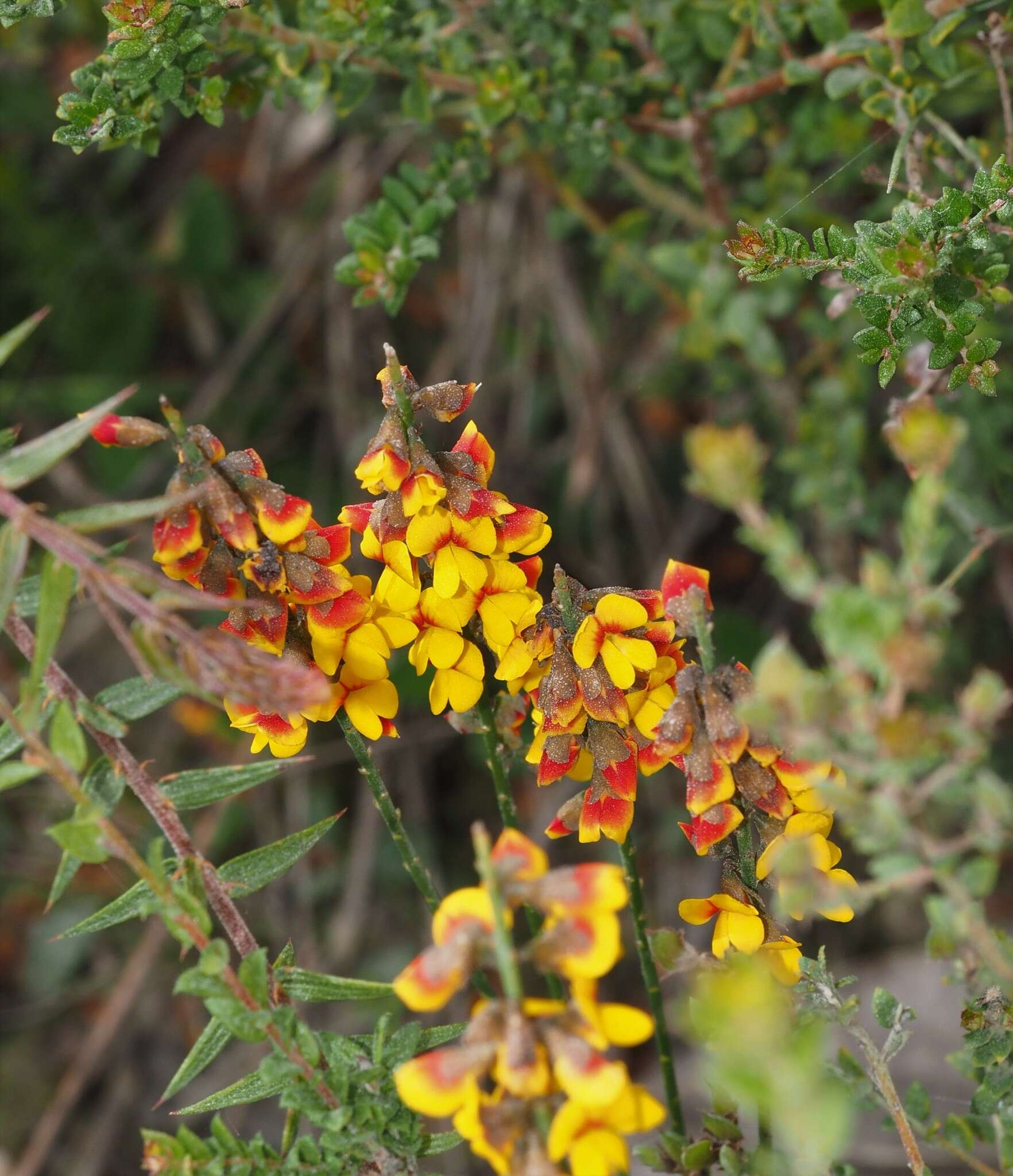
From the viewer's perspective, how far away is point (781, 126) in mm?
2205

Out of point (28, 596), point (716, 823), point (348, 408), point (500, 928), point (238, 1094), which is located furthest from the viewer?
point (348, 408)

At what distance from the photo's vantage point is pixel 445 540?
106cm

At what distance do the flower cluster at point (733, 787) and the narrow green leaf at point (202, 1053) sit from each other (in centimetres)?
40

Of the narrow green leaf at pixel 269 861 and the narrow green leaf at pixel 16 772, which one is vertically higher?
the narrow green leaf at pixel 16 772

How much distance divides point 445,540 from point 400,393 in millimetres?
128

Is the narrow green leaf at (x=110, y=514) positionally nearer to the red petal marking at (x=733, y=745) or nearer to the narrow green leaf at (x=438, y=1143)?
the red petal marking at (x=733, y=745)

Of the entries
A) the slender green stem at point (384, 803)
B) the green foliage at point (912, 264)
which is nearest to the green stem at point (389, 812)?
the slender green stem at point (384, 803)

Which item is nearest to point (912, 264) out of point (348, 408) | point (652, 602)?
point (652, 602)

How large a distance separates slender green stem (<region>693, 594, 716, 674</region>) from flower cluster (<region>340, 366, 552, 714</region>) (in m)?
0.16

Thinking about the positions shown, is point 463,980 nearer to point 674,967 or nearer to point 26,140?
point 674,967

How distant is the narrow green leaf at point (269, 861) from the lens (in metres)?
1.14

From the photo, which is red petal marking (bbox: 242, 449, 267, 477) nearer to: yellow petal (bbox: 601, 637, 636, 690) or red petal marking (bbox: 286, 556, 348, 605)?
red petal marking (bbox: 286, 556, 348, 605)

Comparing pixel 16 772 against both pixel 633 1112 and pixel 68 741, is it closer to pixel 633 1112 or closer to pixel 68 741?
pixel 68 741

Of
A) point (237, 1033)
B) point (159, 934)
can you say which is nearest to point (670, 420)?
point (159, 934)
